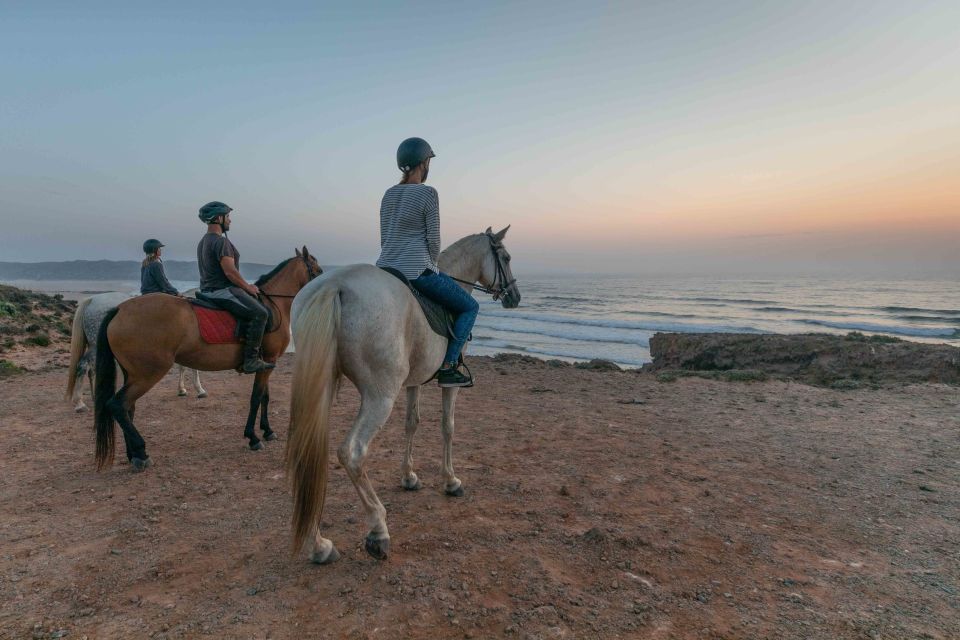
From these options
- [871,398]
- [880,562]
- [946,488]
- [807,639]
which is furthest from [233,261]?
[871,398]

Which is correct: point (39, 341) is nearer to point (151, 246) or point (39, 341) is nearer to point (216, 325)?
point (151, 246)

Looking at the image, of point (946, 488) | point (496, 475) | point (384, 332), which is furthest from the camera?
point (496, 475)

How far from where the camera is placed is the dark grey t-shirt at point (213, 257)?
523 cm

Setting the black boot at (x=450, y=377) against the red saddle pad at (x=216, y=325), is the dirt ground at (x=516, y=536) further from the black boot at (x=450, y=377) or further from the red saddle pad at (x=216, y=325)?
Result: the red saddle pad at (x=216, y=325)

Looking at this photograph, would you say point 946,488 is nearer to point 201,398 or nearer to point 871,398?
point 871,398

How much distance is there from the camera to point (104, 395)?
4.71 meters

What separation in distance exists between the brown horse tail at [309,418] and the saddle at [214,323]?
286cm

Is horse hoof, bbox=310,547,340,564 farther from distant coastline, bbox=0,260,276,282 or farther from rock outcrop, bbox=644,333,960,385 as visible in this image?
distant coastline, bbox=0,260,276,282

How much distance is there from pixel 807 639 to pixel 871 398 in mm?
7822

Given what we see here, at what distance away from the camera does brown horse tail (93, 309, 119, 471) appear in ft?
15.3

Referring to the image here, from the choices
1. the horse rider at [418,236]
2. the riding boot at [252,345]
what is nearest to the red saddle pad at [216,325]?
the riding boot at [252,345]

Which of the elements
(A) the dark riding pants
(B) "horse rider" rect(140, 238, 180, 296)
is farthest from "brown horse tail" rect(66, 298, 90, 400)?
(A) the dark riding pants

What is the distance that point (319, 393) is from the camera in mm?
2859

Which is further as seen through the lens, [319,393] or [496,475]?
[496,475]
